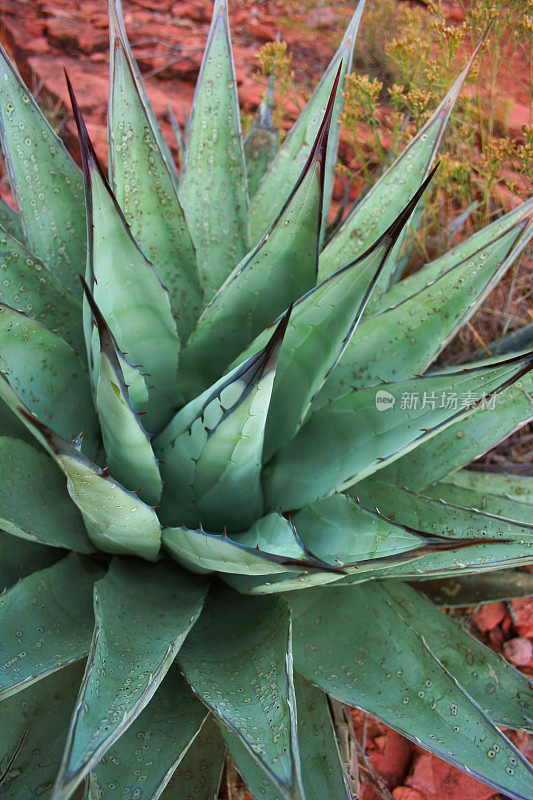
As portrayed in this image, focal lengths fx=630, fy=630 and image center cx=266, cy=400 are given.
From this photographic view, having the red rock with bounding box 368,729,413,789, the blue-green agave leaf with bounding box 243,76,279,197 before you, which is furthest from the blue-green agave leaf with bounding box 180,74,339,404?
the red rock with bounding box 368,729,413,789

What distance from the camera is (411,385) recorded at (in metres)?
1.05

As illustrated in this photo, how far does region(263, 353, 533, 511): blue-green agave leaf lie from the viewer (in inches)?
37.8

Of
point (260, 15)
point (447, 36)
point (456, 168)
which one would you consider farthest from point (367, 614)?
point (260, 15)

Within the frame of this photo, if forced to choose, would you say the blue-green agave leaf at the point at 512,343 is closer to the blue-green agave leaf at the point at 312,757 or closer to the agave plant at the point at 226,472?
the agave plant at the point at 226,472

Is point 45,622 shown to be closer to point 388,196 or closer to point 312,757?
point 312,757

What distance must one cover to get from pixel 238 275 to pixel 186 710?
0.74 meters

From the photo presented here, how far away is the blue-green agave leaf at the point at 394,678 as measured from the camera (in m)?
0.98

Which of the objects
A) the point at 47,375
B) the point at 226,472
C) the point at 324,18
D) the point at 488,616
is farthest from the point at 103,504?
the point at 324,18

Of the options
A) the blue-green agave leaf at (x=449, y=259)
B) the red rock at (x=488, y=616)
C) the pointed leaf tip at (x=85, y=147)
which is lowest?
the red rock at (x=488, y=616)

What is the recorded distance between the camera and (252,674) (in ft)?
3.18

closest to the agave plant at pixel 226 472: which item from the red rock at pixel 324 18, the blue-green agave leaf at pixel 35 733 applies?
the blue-green agave leaf at pixel 35 733

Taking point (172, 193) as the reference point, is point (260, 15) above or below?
above

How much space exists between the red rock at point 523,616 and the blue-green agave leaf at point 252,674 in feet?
2.95

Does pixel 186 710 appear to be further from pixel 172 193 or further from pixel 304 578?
pixel 172 193
